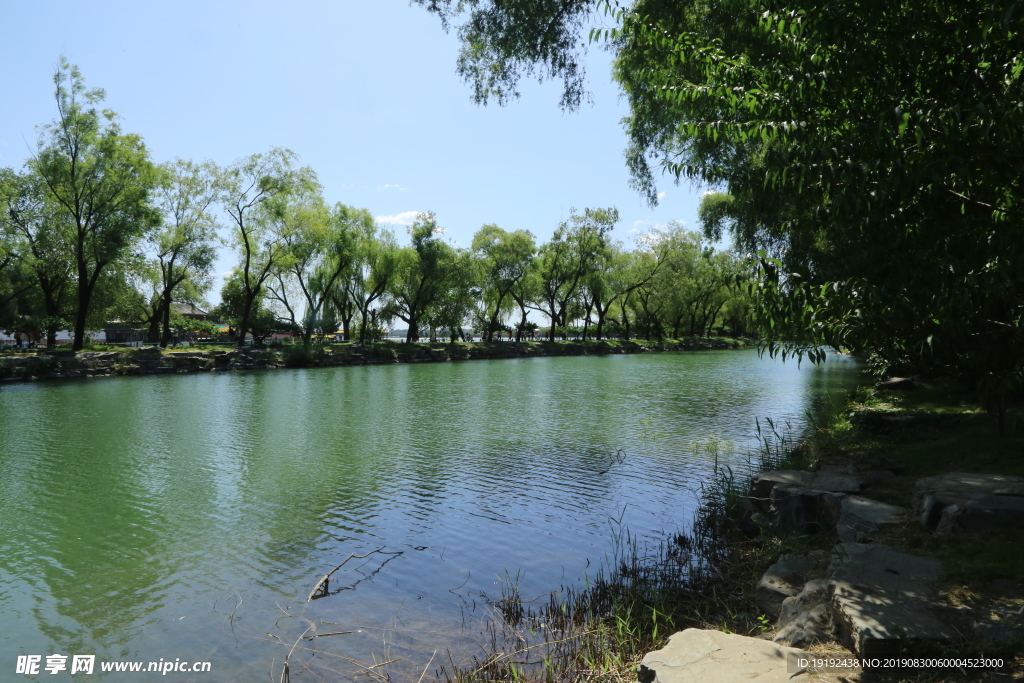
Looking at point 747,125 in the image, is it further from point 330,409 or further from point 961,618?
point 330,409

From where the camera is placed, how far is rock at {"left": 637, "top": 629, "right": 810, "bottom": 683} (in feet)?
12.9

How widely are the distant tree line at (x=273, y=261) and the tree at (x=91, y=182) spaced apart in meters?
0.07

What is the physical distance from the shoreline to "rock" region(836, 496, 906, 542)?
34.6 meters

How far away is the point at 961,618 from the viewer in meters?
4.37

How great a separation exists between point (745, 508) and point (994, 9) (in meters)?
Result: 6.09

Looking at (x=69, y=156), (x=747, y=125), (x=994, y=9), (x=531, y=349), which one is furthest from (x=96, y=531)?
(x=531, y=349)

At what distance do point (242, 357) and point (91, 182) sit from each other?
12239 mm

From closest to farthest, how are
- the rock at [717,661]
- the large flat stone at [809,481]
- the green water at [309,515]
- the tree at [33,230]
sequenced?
the rock at [717,661] < the green water at [309,515] < the large flat stone at [809,481] < the tree at [33,230]

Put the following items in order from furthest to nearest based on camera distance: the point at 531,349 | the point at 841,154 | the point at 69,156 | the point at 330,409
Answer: the point at 531,349, the point at 69,156, the point at 330,409, the point at 841,154

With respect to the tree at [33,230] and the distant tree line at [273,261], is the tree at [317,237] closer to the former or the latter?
the distant tree line at [273,261]

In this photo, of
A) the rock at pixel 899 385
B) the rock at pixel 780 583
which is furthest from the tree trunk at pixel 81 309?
the rock at pixel 780 583

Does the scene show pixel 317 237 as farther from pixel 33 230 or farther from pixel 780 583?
pixel 780 583

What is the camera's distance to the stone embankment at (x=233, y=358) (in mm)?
30906

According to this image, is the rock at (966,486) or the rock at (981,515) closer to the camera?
the rock at (981,515)
